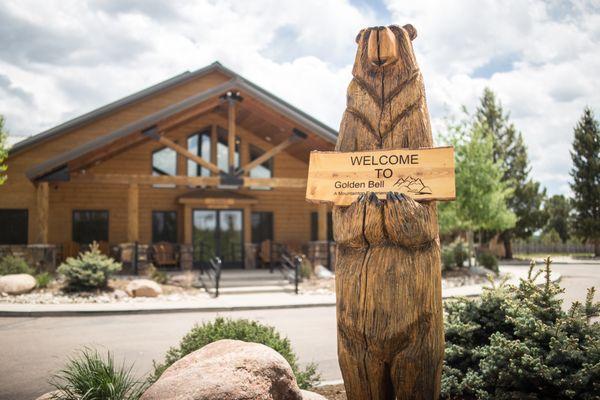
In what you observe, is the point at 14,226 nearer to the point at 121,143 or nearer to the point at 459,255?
the point at 121,143

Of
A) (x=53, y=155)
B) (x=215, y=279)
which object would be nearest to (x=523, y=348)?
(x=215, y=279)

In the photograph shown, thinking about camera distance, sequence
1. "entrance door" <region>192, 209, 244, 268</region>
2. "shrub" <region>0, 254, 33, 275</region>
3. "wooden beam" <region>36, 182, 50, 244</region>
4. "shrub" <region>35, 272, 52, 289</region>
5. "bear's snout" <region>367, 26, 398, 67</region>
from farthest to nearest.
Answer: "entrance door" <region>192, 209, 244, 268</region>
"wooden beam" <region>36, 182, 50, 244</region>
"shrub" <region>0, 254, 33, 275</region>
"shrub" <region>35, 272, 52, 289</region>
"bear's snout" <region>367, 26, 398, 67</region>

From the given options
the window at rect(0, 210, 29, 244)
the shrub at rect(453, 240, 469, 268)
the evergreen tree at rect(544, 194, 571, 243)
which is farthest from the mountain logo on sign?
the evergreen tree at rect(544, 194, 571, 243)

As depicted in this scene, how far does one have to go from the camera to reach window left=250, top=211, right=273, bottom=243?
21.4 metres

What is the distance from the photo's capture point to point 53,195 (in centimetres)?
1953

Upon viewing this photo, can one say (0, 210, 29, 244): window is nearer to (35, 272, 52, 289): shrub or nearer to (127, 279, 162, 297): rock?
(35, 272, 52, 289): shrub

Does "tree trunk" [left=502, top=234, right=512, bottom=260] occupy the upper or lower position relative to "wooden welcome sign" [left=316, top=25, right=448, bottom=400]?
lower

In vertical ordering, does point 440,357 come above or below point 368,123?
below

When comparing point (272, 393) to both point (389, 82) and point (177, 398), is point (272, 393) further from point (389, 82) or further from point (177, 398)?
point (389, 82)

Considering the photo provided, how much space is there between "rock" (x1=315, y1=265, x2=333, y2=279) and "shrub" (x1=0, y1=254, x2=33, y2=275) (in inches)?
362

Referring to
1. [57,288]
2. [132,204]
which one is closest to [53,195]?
[132,204]

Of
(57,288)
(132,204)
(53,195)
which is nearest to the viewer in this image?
(57,288)

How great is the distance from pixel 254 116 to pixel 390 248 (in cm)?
1670

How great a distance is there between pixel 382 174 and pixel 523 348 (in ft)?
5.95
